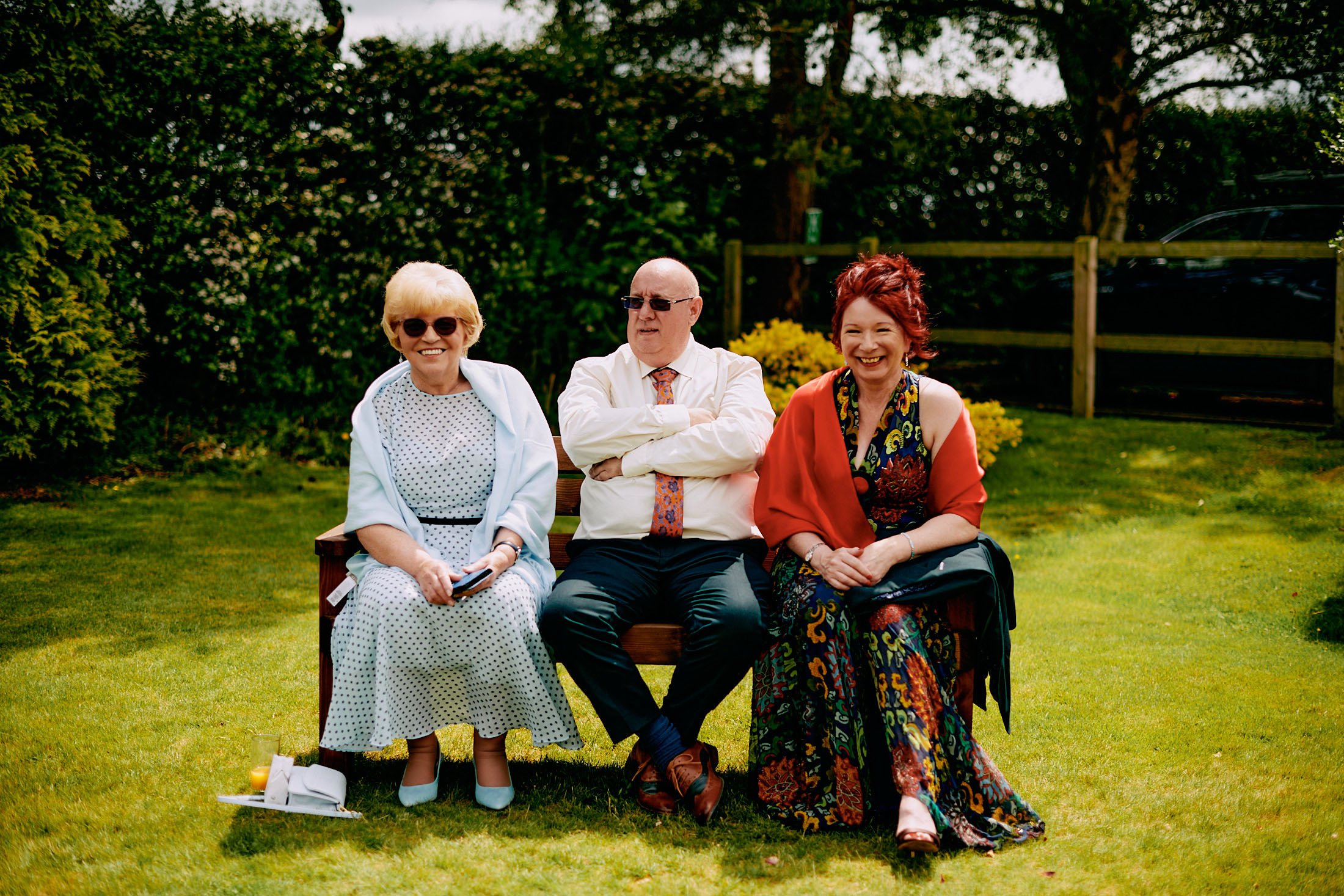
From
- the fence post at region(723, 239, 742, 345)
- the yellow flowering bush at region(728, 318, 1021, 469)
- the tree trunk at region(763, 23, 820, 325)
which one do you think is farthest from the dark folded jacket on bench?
the fence post at region(723, 239, 742, 345)

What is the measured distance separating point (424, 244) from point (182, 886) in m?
5.98

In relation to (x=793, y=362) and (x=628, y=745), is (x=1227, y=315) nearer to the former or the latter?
(x=793, y=362)

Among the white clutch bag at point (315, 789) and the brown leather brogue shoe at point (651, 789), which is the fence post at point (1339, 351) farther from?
the white clutch bag at point (315, 789)

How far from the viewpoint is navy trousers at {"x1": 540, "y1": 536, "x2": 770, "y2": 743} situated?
329 centimetres

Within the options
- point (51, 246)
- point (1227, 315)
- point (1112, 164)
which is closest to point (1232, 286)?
point (1227, 315)

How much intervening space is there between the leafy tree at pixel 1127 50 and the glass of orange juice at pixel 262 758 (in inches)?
290

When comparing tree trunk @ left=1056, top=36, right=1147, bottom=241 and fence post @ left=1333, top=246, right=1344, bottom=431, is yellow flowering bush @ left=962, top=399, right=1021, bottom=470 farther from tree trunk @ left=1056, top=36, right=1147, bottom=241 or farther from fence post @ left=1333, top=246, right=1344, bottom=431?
tree trunk @ left=1056, top=36, right=1147, bottom=241

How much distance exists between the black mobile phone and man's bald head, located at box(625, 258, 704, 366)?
98cm

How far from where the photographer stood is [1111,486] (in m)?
7.12

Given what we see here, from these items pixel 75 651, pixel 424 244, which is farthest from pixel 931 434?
pixel 424 244

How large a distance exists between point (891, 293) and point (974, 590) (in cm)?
92

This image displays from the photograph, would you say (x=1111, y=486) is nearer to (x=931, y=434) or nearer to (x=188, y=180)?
(x=931, y=434)

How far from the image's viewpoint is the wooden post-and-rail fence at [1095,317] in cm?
741

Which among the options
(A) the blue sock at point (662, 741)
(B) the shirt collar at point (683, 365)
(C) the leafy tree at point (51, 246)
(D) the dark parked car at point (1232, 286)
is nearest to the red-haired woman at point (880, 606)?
(A) the blue sock at point (662, 741)
